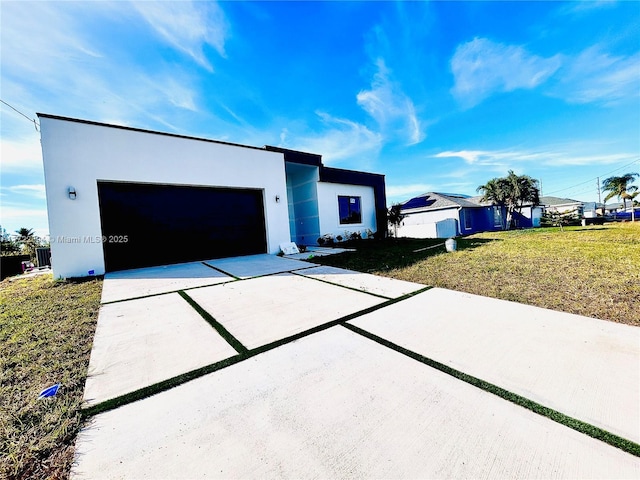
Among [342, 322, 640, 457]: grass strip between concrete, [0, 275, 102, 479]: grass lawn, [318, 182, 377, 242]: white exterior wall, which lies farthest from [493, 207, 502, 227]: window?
[0, 275, 102, 479]: grass lawn

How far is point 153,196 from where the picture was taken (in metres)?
7.69

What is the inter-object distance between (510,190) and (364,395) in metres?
25.7

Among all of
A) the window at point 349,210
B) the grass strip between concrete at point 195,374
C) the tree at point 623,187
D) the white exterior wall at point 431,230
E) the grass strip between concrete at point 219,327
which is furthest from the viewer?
the tree at point 623,187

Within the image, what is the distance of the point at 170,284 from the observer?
517cm

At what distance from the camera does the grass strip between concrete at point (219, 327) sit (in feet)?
7.93

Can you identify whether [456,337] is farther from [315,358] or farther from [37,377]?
[37,377]

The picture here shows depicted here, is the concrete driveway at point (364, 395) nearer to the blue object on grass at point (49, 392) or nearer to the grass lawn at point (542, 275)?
the blue object on grass at point (49, 392)

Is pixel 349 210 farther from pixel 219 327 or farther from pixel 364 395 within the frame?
pixel 364 395

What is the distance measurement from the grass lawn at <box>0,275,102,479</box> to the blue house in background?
614 inches

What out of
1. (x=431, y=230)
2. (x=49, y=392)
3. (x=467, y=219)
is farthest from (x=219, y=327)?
(x=467, y=219)

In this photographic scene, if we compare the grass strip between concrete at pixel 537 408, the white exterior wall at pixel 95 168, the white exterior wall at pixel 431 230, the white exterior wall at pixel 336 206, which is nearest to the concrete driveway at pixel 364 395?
the grass strip between concrete at pixel 537 408

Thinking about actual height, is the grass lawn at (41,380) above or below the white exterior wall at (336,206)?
below

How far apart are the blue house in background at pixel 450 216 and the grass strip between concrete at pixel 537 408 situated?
14.6m

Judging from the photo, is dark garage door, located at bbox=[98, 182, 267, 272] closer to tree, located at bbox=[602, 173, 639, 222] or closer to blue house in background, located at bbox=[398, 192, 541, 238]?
blue house in background, located at bbox=[398, 192, 541, 238]
